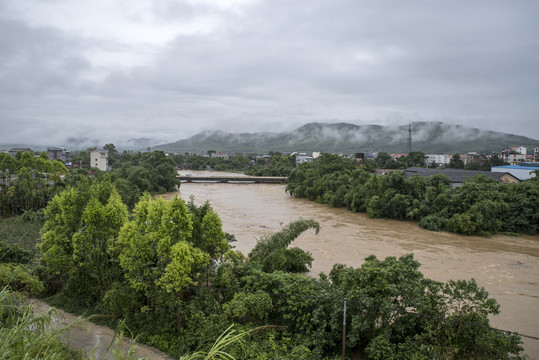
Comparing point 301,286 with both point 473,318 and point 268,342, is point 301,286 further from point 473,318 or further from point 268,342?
point 473,318

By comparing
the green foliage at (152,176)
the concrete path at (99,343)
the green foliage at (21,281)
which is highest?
the green foliage at (152,176)

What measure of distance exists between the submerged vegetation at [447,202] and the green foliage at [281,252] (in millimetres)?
13695

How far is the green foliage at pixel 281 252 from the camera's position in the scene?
40.2ft

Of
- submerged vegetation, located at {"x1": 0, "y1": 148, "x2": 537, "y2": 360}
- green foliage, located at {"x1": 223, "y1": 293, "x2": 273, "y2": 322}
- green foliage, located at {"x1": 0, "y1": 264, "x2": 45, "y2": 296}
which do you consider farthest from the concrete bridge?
green foliage, located at {"x1": 223, "y1": 293, "x2": 273, "y2": 322}

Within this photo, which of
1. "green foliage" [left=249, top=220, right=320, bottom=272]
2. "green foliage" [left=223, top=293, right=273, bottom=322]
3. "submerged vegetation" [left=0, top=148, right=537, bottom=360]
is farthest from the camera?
"green foliage" [left=249, top=220, right=320, bottom=272]

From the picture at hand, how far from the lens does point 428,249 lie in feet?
64.2

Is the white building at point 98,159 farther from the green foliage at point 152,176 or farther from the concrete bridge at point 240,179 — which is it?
the concrete bridge at point 240,179

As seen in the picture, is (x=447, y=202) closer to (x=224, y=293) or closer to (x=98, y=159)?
(x=224, y=293)

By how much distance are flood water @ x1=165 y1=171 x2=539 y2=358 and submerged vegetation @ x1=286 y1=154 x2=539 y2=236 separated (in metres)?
0.87

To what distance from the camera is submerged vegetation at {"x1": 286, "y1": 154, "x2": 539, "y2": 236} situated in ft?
75.2

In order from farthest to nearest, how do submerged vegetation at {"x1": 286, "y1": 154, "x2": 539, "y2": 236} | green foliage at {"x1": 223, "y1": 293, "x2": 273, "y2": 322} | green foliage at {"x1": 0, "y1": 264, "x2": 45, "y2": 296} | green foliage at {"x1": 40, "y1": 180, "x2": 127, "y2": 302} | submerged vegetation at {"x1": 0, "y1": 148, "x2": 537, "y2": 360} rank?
submerged vegetation at {"x1": 286, "y1": 154, "x2": 539, "y2": 236}
green foliage at {"x1": 40, "y1": 180, "x2": 127, "y2": 302}
green foliage at {"x1": 0, "y1": 264, "x2": 45, "y2": 296}
green foliage at {"x1": 223, "y1": 293, "x2": 273, "y2": 322}
submerged vegetation at {"x1": 0, "y1": 148, "x2": 537, "y2": 360}

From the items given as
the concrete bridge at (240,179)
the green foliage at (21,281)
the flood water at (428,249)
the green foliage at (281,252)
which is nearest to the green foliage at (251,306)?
the green foliage at (281,252)

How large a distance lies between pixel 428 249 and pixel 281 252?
35.4 feet

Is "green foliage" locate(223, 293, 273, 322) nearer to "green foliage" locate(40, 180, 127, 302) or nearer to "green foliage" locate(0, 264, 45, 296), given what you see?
"green foliage" locate(40, 180, 127, 302)
